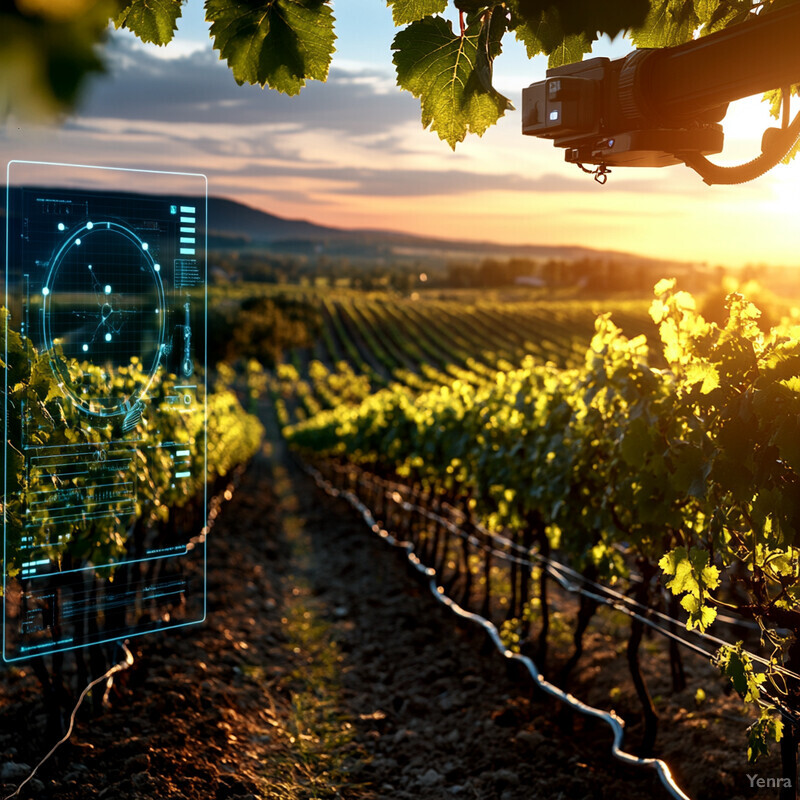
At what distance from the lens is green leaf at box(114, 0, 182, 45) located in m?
2.35

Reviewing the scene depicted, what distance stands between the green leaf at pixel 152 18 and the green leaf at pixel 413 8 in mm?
686

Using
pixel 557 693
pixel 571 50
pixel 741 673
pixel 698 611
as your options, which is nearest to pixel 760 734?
pixel 741 673

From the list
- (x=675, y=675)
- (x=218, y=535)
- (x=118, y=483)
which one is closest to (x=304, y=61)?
(x=118, y=483)

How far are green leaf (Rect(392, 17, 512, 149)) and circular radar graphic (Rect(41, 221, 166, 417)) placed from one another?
1.54 metres

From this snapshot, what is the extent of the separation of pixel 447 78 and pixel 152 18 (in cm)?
94

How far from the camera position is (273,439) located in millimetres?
56344

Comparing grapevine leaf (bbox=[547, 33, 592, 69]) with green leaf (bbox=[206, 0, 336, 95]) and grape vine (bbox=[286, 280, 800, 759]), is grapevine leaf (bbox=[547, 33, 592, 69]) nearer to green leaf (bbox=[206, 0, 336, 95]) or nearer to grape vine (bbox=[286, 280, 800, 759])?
green leaf (bbox=[206, 0, 336, 95])

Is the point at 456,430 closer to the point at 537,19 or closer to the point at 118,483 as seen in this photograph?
the point at 118,483

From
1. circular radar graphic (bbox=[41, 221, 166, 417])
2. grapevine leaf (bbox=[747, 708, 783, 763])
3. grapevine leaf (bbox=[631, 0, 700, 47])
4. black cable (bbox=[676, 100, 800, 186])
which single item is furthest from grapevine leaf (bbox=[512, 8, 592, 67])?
grapevine leaf (bbox=[747, 708, 783, 763])

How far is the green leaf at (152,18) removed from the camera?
235 cm

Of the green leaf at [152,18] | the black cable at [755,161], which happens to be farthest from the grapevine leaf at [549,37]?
the green leaf at [152,18]

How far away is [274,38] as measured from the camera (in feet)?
7.42

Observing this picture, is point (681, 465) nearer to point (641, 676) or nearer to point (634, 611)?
point (634, 611)

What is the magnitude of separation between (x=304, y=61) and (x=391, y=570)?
29.0 feet
